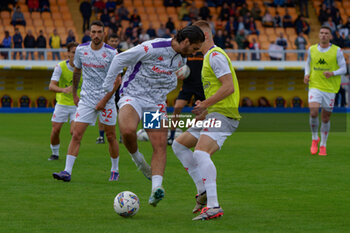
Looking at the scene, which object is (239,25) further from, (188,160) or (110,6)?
(188,160)

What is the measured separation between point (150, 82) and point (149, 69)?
0.54 feet

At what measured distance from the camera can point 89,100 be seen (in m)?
9.58

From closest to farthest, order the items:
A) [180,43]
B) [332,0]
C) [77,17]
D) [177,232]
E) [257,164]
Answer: [177,232]
[180,43]
[257,164]
[77,17]
[332,0]

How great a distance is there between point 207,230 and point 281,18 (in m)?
29.1

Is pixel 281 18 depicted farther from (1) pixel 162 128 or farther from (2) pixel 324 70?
(1) pixel 162 128

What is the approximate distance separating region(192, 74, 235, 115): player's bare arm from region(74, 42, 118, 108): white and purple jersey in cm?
302

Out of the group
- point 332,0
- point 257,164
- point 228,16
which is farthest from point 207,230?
point 332,0

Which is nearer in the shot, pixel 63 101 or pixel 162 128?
pixel 162 128

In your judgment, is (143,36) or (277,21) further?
(277,21)

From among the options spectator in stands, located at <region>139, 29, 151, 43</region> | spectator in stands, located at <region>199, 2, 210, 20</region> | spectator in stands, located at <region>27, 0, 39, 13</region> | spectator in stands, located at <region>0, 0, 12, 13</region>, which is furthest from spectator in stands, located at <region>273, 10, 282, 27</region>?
spectator in stands, located at <region>0, 0, 12, 13</region>

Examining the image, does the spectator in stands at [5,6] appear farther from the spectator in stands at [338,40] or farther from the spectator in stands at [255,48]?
the spectator in stands at [338,40]

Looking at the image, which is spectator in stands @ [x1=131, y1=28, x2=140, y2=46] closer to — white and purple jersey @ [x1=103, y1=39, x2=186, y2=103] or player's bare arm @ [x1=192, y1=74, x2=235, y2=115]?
white and purple jersey @ [x1=103, y1=39, x2=186, y2=103]

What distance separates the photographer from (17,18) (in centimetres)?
3045

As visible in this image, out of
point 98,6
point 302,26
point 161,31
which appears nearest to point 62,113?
point 161,31
